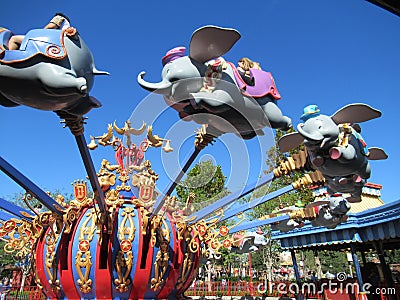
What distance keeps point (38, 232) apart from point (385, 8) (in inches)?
198

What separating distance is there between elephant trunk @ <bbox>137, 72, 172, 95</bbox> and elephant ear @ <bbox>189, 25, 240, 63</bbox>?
300mm

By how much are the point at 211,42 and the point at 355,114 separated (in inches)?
70.5

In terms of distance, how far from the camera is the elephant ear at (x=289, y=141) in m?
3.43

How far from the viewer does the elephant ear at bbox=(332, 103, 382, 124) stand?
3.07 metres

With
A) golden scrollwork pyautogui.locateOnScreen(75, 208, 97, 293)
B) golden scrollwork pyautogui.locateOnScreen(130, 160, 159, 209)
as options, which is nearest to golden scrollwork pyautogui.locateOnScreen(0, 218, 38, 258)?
golden scrollwork pyautogui.locateOnScreen(75, 208, 97, 293)

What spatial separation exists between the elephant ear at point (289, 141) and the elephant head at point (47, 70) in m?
2.18

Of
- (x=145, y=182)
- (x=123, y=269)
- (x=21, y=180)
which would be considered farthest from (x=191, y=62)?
(x=123, y=269)

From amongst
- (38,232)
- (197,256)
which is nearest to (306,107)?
(197,256)

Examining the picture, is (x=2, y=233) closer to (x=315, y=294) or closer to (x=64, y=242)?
(x=64, y=242)

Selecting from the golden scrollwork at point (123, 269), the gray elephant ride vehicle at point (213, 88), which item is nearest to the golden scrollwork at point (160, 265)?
the golden scrollwork at point (123, 269)

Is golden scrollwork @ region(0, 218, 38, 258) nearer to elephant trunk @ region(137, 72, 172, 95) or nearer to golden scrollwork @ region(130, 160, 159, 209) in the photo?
golden scrollwork @ region(130, 160, 159, 209)

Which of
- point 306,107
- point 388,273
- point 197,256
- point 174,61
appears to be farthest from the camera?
point 388,273

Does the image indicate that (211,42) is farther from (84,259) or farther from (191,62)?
(84,259)

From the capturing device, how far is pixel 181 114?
9.07 ft
